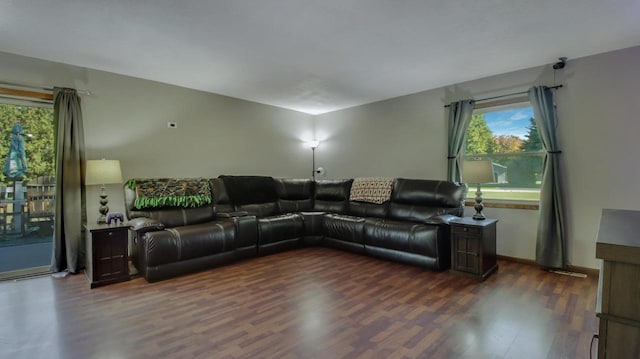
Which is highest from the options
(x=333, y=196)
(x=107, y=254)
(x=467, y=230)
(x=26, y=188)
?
(x=26, y=188)

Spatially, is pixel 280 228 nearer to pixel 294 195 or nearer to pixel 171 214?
pixel 294 195

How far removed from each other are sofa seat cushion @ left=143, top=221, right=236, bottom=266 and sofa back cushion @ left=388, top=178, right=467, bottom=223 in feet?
7.78

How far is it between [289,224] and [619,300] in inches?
153

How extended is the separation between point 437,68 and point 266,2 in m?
2.37

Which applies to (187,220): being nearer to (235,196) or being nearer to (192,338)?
(235,196)

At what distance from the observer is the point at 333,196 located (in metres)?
5.25

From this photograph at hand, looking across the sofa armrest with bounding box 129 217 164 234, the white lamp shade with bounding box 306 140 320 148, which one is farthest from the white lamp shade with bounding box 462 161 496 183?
the sofa armrest with bounding box 129 217 164 234

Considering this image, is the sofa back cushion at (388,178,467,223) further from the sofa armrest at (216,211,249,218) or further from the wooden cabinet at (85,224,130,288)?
the wooden cabinet at (85,224,130,288)

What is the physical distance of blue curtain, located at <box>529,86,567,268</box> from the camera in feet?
11.6

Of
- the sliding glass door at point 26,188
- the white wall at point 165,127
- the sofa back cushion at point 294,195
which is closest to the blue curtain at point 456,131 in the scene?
the sofa back cushion at point 294,195

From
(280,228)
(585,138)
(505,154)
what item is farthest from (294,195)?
(585,138)

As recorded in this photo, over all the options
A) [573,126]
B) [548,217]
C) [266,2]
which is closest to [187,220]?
[266,2]

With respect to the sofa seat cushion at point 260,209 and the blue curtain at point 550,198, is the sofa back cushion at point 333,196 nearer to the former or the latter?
the sofa seat cushion at point 260,209

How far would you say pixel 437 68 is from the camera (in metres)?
3.75
